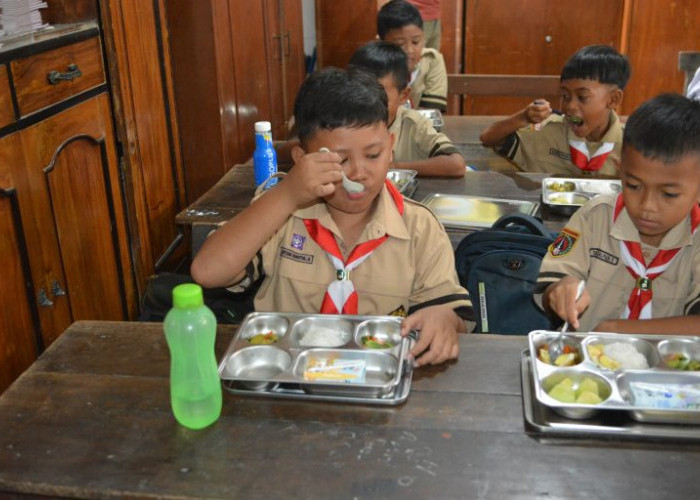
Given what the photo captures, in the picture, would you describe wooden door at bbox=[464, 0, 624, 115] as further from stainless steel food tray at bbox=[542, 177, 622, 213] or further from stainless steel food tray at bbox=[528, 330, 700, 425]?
stainless steel food tray at bbox=[528, 330, 700, 425]

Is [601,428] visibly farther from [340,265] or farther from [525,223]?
[525,223]

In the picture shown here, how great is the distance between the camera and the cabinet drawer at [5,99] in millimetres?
1986

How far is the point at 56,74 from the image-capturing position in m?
2.26

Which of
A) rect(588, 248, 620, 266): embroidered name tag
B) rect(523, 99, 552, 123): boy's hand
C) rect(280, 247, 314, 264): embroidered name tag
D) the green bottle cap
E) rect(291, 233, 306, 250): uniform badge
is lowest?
rect(588, 248, 620, 266): embroidered name tag

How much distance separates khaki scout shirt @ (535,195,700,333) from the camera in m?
1.65

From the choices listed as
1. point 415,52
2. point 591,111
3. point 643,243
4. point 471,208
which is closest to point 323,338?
point 643,243

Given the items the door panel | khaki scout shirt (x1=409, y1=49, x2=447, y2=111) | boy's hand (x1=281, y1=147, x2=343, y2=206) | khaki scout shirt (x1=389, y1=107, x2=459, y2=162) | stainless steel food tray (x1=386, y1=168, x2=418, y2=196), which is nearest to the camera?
boy's hand (x1=281, y1=147, x2=343, y2=206)

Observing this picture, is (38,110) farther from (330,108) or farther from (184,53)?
(184,53)

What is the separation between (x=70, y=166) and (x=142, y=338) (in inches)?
46.9

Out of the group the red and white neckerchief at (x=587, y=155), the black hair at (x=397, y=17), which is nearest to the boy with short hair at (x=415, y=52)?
the black hair at (x=397, y=17)

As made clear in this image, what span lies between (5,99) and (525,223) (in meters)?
1.52

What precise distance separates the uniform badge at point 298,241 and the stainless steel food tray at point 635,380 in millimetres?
632

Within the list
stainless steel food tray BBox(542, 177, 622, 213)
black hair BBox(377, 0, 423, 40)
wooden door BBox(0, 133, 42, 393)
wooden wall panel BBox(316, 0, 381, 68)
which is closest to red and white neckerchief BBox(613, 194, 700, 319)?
stainless steel food tray BBox(542, 177, 622, 213)

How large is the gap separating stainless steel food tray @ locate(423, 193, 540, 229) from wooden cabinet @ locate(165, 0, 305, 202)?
1.45m
